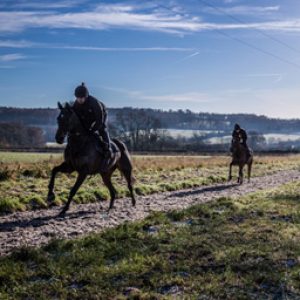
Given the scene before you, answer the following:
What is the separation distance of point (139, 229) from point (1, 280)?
4.28 meters

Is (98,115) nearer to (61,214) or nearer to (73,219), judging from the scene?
(61,214)

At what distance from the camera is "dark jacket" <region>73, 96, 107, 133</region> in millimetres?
13133

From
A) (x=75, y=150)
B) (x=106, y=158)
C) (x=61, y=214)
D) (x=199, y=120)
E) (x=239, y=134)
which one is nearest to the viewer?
(x=61, y=214)

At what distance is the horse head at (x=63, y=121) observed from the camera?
12.6m

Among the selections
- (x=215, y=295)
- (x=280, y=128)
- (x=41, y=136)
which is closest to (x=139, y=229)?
(x=215, y=295)

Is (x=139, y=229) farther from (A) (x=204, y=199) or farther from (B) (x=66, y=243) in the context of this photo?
(A) (x=204, y=199)

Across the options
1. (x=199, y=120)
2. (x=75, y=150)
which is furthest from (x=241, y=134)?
(x=199, y=120)

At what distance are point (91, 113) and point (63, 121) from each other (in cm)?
93

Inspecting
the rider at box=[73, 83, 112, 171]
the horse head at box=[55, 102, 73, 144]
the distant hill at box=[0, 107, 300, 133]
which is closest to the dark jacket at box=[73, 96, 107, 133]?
the rider at box=[73, 83, 112, 171]

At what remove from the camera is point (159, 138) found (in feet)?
304

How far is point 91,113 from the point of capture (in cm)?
1323

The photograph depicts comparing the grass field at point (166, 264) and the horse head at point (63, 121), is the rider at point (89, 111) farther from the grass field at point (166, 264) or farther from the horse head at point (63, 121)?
the grass field at point (166, 264)

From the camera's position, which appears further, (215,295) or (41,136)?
(41,136)

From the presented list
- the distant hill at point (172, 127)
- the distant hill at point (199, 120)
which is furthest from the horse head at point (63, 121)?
the distant hill at point (199, 120)
